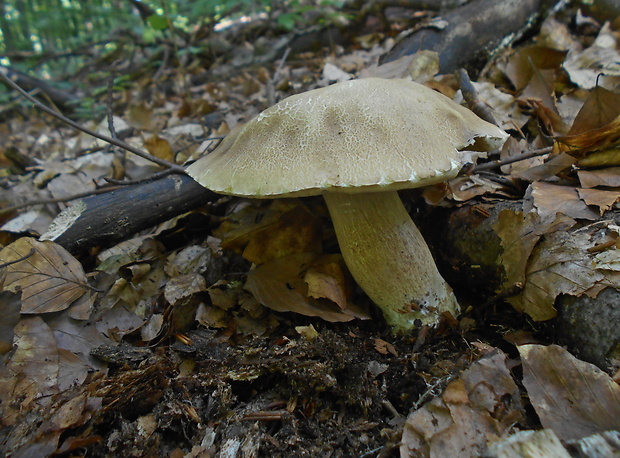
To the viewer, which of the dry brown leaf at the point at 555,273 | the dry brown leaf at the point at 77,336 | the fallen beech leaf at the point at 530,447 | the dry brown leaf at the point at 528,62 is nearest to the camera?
the fallen beech leaf at the point at 530,447

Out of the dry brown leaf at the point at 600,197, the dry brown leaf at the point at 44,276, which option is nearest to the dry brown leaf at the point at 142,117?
the dry brown leaf at the point at 44,276

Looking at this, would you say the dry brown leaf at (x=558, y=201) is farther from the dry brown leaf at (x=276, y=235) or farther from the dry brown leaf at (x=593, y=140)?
the dry brown leaf at (x=276, y=235)

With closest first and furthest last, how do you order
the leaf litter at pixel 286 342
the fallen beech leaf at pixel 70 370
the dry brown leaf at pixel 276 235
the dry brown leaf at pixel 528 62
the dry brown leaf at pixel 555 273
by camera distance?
1. the leaf litter at pixel 286 342
2. the dry brown leaf at pixel 555 273
3. the fallen beech leaf at pixel 70 370
4. the dry brown leaf at pixel 276 235
5. the dry brown leaf at pixel 528 62

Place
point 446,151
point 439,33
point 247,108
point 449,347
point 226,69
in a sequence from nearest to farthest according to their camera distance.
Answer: point 446,151 < point 449,347 < point 439,33 < point 247,108 < point 226,69

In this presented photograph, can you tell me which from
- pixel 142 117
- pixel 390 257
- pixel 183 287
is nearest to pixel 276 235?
pixel 183 287

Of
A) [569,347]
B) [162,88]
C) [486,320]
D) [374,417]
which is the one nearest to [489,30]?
[486,320]

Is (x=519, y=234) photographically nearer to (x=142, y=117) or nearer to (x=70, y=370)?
(x=70, y=370)

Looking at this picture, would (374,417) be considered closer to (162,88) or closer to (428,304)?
(428,304)
